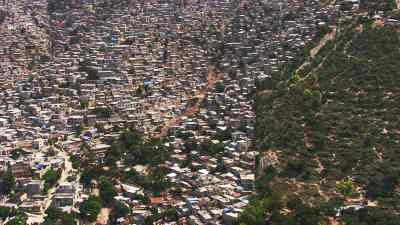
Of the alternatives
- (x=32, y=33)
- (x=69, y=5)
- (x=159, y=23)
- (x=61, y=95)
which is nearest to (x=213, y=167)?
(x=61, y=95)

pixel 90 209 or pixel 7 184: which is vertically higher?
pixel 90 209

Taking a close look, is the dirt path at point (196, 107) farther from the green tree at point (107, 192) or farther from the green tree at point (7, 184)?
the green tree at point (7, 184)

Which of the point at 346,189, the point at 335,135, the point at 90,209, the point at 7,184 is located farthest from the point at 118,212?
the point at 335,135

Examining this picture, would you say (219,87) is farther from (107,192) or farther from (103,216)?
(103,216)

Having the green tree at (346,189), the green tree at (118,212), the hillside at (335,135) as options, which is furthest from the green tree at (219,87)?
the green tree at (346,189)

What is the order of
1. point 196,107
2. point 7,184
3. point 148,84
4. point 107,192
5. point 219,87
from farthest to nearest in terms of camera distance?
point 148,84 → point 219,87 → point 196,107 → point 7,184 → point 107,192

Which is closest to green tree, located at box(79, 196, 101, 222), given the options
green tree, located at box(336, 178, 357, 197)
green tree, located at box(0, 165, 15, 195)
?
green tree, located at box(0, 165, 15, 195)
